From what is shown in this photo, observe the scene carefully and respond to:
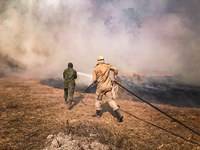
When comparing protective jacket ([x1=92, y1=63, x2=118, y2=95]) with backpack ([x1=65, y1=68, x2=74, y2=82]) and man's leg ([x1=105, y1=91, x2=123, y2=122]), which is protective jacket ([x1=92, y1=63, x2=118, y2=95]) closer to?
man's leg ([x1=105, y1=91, x2=123, y2=122])

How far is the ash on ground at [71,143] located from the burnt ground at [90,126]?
0.28 meters

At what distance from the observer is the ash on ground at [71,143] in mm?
6617

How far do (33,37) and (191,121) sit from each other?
2757 centimetres

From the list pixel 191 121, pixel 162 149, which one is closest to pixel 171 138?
pixel 162 149

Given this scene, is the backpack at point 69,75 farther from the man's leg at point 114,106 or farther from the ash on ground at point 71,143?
the ash on ground at point 71,143

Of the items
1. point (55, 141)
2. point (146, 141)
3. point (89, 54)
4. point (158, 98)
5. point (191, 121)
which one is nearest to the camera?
point (55, 141)

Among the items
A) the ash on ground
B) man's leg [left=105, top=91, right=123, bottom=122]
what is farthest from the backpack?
the ash on ground

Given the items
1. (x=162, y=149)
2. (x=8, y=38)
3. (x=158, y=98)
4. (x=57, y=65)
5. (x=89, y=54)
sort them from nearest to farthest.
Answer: (x=162, y=149)
(x=158, y=98)
(x=8, y=38)
(x=57, y=65)
(x=89, y=54)

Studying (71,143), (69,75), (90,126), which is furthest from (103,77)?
(71,143)

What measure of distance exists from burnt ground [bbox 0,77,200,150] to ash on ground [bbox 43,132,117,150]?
0.28 m

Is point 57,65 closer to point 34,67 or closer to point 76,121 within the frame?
point 34,67

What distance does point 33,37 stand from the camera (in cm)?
3253

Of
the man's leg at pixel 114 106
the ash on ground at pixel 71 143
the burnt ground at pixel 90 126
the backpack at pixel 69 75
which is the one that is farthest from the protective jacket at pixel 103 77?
the ash on ground at pixel 71 143

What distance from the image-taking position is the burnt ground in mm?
7492
